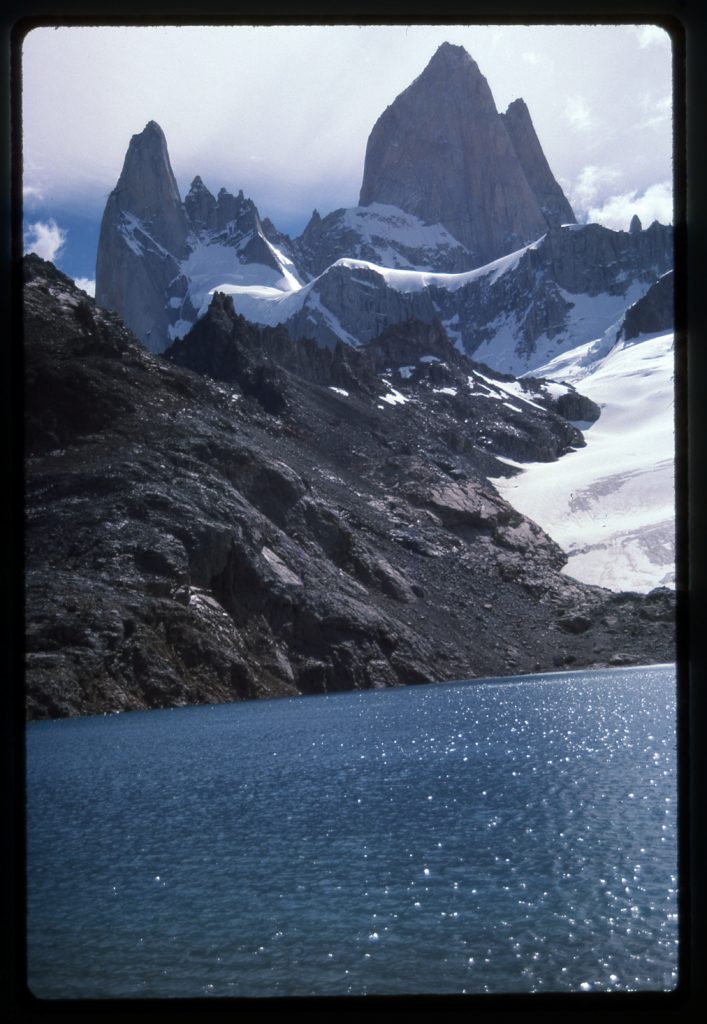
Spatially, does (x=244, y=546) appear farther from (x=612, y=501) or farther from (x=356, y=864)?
(x=612, y=501)

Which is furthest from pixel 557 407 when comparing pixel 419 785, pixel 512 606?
pixel 419 785

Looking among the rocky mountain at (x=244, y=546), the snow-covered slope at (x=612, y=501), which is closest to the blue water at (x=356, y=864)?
the rocky mountain at (x=244, y=546)

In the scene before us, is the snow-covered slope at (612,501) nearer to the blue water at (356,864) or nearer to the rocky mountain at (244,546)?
the rocky mountain at (244,546)

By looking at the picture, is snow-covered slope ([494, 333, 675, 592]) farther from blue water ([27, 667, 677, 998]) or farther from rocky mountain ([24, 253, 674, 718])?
blue water ([27, 667, 677, 998])

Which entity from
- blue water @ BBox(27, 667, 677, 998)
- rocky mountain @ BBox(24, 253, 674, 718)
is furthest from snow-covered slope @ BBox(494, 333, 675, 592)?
blue water @ BBox(27, 667, 677, 998)

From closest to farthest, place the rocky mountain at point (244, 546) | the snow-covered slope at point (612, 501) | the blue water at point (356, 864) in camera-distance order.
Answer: the blue water at point (356, 864) → the rocky mountain at point (244, 546) → the snow-covered slope at point (612, 501)

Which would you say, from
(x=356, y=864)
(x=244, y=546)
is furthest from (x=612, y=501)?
(x=356, y=864)
